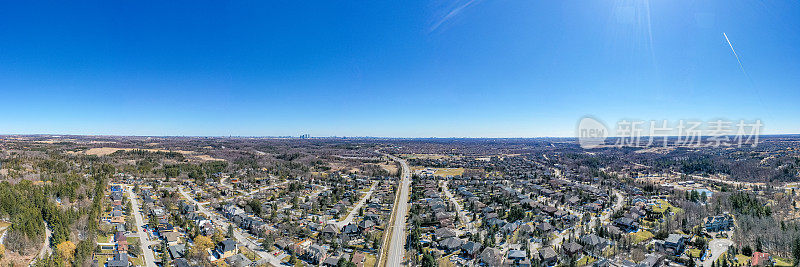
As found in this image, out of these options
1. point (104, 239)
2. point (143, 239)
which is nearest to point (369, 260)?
point (143, 239)

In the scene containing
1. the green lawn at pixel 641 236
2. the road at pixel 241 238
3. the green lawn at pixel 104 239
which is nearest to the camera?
the road at pixel 241 238

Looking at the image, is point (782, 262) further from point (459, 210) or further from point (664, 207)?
point (459, 210)

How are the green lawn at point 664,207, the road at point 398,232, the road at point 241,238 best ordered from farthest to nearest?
the green lawn at point 664,207, the road at point 241,238, the road at point 398,232

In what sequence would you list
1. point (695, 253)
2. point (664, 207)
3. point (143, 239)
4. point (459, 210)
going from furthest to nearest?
point (664, 207) → point (459, 210) → point (143, 239) → point (695, 253)

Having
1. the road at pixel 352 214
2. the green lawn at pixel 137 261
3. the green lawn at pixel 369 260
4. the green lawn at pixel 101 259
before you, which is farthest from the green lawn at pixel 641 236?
the green lawn at pixel 101 259

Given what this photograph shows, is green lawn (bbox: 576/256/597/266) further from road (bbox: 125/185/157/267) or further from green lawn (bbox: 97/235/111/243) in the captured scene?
green lawn (bbox: 97/235/111/243)

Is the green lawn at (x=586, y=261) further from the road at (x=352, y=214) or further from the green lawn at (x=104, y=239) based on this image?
the green lawn at (x=104, y=239)

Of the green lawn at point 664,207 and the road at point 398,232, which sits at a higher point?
the green lawn at point 664,207

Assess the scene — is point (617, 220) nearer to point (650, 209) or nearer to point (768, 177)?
point (650, 209)

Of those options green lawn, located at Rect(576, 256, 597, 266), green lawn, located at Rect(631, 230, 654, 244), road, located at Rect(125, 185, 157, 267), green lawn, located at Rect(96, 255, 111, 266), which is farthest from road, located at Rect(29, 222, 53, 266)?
green lawn, located at Rect(631, 230, 654, 244)
